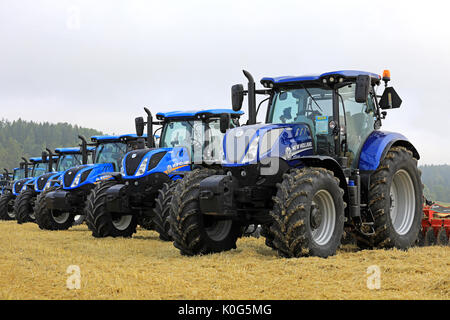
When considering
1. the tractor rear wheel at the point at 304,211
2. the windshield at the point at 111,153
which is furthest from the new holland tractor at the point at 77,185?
the tractor rear wheel at the point at 304,211

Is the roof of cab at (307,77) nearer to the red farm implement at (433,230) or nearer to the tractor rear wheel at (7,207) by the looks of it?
the red farm implement at (433,230)

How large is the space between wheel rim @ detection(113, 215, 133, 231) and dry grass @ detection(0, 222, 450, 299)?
10.0 ft

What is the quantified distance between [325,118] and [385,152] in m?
1.11

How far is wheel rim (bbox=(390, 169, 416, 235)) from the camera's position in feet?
31.7

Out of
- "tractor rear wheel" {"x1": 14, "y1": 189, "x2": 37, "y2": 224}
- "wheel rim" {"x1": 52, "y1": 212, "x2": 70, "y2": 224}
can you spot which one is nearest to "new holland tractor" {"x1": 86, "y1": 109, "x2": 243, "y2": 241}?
"wheel rim" {"x1": 52, "y1": 212, "x2": 70, "y2": 224}

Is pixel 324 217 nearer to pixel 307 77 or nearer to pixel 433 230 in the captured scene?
pixel 307 77

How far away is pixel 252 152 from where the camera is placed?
8047mm

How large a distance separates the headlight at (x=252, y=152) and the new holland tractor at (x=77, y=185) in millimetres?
7301

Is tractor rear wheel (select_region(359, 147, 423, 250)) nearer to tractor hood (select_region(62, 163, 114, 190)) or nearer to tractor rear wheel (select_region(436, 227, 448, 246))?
tractor rear wheel (select_region(436, 227, 448, 246))

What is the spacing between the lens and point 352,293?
18.3ft

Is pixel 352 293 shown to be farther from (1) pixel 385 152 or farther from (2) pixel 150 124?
(2) pixel 150 124

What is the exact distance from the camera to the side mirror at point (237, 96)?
29.3 ft

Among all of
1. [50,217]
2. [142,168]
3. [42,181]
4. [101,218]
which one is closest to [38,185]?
[42,181]
